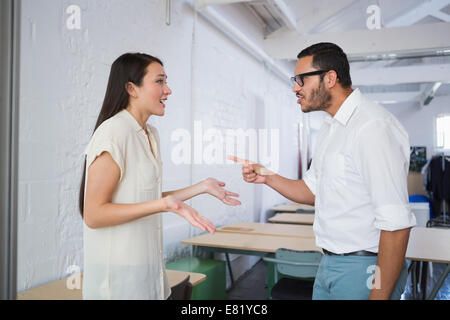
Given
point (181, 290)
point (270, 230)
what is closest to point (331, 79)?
point (181, 290)

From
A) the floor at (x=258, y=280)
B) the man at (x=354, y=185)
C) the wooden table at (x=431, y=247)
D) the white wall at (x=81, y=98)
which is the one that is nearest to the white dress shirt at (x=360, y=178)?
the man at (x=354, y=185)

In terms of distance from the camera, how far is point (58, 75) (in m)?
1.31

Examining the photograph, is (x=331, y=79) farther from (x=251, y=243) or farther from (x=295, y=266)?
(x=251, y=243)

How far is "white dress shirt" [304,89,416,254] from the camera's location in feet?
3.80

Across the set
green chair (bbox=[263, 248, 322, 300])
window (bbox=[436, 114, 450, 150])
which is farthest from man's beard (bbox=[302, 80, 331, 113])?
green chair (bbox=[263, 248, 322, 300])

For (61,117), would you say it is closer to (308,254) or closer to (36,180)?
(36,180)

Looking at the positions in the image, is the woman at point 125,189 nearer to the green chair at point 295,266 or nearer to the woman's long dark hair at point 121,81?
the woman's long dark hair at point 121,81

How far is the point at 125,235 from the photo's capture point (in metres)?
1.04

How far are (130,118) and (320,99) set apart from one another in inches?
30.7


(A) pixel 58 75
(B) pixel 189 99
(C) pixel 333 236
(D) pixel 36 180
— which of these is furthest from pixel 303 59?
(D) pixel 36 180

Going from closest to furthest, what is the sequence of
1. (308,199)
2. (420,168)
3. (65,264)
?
(65,264)
(308,199)
(420,168)

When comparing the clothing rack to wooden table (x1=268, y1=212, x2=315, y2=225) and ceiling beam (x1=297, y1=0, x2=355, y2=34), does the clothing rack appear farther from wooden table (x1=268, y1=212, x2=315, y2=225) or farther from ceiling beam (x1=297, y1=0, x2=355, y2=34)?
ceiling beam (x1=297, y1=0, x2=355, y2=34)

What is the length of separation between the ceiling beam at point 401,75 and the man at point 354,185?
394 mm

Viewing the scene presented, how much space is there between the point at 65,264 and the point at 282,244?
6.33 ft
